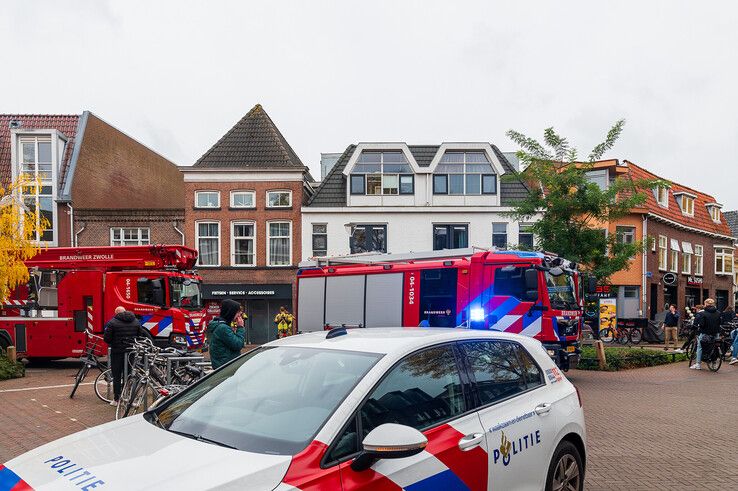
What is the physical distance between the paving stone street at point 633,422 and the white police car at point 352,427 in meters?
2.20

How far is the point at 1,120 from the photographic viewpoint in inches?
1182

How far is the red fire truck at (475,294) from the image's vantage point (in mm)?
12469

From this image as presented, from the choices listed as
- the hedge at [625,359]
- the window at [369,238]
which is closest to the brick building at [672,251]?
the window at [369,238]

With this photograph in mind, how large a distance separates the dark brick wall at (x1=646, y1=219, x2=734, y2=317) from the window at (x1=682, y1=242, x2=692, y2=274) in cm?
29

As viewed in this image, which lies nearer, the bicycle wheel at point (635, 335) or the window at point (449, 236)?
the bicycle wheel at point (635, 335)

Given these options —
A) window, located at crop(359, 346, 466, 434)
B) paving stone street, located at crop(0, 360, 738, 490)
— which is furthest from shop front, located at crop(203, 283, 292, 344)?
window, located at crop(359, 346, 466, 434)

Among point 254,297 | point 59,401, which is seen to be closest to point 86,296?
point 59,401

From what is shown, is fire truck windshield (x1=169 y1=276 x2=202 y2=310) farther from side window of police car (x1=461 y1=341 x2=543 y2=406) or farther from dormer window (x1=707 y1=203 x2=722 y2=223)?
dormer window (x1=707 y1=203 x2=722 y2=223)

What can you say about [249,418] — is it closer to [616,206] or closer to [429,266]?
[429,266]

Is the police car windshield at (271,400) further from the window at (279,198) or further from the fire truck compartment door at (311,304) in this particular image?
the window at (279,198)

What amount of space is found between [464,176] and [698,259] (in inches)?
768

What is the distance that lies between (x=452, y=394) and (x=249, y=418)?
1.21m

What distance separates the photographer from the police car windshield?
2998mm

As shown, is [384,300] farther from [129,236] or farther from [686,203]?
[686,203]
